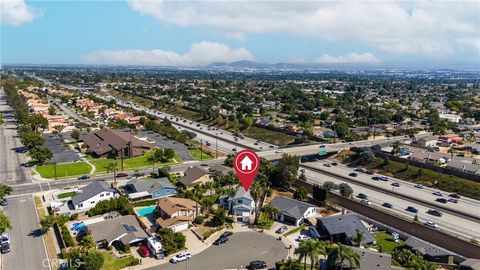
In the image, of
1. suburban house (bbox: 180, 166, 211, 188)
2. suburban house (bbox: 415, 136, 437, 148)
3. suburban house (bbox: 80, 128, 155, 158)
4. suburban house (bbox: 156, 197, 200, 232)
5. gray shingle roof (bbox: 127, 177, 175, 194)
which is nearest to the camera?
suburban house (bbox: 156, 197, 200, 232)

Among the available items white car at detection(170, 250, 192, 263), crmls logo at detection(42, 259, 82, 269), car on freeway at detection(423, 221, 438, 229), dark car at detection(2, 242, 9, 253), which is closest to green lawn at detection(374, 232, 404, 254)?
car on freeway at detection(423, 221, 438, 229)

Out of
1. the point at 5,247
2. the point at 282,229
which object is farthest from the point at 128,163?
the point at 282,229

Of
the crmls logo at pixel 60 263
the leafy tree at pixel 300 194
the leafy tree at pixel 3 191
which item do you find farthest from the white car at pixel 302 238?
the leafy tree at pixel 3 191

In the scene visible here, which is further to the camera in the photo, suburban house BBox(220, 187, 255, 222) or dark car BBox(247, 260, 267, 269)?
suburban house BBox(220, 187, 255, 222)

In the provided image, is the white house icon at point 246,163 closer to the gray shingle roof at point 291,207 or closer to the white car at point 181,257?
the white car at point 181,257

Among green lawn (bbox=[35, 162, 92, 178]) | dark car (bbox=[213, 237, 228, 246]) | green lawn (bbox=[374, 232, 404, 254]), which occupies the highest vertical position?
green lawn (bbox=[35, 162, 92, 178])

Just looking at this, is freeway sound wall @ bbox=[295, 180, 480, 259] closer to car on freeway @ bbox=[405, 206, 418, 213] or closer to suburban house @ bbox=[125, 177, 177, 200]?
car on freeway @ bbox=[405, 206, 418, 213]

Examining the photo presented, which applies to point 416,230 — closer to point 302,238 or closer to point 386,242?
point 386,242
